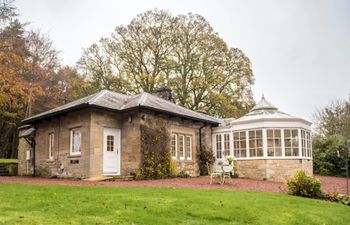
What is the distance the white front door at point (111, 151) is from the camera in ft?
47.7

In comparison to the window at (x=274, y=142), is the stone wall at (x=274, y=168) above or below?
below

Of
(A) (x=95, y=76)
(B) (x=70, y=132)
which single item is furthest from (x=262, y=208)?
(A) (x=95, y=76)

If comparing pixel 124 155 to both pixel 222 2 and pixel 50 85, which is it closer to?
pixel 222 2

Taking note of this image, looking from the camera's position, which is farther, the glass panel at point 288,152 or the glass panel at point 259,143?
the glass panel at point 259,143

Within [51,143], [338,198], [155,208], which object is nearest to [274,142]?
[338,198]

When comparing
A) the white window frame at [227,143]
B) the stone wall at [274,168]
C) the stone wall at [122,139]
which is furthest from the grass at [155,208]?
the white window frame at [227,143]

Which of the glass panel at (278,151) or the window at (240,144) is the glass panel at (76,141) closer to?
the window at (240,144)

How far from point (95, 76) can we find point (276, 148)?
2069 cm

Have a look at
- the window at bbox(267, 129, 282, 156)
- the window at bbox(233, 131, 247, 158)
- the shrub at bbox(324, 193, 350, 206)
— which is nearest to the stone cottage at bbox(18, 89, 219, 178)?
the window at bbox(233, 131, 247, 158)

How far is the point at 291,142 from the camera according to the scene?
16.7m

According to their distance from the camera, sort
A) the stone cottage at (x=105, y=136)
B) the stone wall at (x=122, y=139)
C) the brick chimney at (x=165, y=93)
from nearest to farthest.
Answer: the stone wall at (x=122, y=139) < the stone cottage at (x=105, y=136) < the brick chimney at (x=165, y=93)

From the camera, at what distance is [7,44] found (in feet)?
48.3

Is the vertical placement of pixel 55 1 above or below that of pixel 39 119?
above

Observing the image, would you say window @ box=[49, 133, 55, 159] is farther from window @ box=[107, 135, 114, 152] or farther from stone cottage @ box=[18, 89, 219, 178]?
window @ box=[107, 135, 114, 152]
